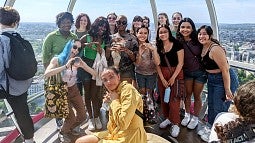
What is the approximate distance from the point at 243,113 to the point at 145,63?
2.77 metres

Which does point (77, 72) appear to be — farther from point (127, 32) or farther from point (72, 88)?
point (127, 32)

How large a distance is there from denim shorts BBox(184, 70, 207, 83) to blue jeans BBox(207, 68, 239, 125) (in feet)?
0.52

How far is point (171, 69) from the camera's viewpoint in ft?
13.8

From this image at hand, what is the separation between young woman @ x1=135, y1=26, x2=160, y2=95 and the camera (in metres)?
4.32

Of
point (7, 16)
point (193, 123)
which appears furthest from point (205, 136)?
point (7, 16)

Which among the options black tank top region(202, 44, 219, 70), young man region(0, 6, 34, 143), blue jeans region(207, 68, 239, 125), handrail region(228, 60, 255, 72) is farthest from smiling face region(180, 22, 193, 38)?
young man region(0, 6, 34, 143)

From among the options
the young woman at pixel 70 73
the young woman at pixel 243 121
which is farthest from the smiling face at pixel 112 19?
the young woman at pixel 243 121

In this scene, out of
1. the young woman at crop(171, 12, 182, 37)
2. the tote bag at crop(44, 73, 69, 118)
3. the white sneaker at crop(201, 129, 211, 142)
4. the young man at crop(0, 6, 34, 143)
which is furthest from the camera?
the young woman at crop(171, 12, 182, 37)

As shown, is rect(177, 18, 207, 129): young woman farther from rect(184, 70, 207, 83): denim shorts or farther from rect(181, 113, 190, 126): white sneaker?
rect(181, 113, 190, 126): white sneaker

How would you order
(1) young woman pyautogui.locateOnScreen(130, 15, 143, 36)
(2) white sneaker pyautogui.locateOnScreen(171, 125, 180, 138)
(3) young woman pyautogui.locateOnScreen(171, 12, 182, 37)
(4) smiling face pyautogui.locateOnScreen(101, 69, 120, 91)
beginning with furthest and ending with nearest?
(3) young woman pyautogui.locateOnScreen(171, 12, 182, 37), (1) young woman pyautogui.locateOnScreen(130, 15, 143, 36), (2) white sneaker pyautogui.locateOnScreen(171, 125, 180, 138), (4) smiling face pyautogui.locateOnScreen(101, 69, 120, 91)

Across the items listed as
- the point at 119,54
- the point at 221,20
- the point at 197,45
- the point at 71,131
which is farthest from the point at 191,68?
the point at 221,20

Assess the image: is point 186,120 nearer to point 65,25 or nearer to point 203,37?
point 203,37

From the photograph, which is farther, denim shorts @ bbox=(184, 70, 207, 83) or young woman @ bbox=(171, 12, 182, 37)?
young woman @ bbox=(171, 12, 182, 37)

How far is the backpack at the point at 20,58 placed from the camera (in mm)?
3265
